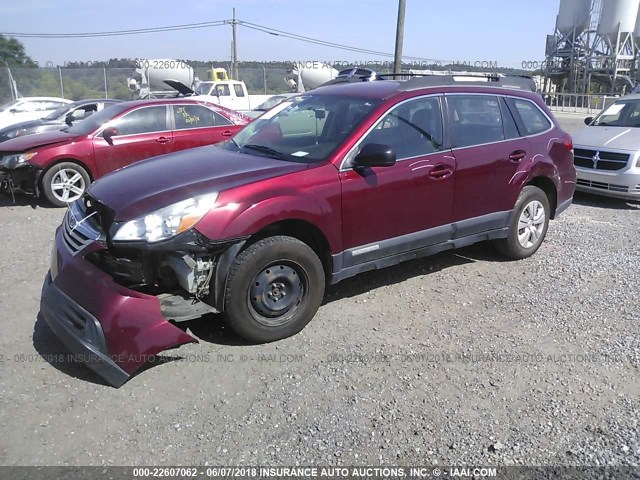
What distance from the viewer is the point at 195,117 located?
28.0 ft

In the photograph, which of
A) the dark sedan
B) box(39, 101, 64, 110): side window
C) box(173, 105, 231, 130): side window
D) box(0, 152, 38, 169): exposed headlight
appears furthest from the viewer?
box(39, 101, 64, 110): side window

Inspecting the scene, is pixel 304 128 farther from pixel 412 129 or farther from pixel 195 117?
pixel 195 117

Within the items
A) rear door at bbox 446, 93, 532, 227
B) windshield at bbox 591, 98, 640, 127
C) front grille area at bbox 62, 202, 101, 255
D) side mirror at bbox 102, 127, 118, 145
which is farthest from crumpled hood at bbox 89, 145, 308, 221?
windshield at bbox 591, 98, 640, 127

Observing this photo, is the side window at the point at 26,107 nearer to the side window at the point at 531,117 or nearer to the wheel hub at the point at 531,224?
the side window at the point at 531,117

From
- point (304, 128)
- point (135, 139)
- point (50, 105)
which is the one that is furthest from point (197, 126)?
point (50, 105)

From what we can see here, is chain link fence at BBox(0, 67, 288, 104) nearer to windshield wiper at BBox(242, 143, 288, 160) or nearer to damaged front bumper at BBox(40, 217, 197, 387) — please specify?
windshield wiper at BBox(242, 143, 288, 160)

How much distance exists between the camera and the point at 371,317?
413 cm

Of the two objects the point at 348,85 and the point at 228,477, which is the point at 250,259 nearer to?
the point at 228,477

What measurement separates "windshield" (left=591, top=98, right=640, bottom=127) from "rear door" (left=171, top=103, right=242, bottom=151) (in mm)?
6743

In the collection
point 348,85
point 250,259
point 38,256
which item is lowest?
point 38,256

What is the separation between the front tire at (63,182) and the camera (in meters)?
7.41

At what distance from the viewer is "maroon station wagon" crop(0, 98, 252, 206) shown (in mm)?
7266

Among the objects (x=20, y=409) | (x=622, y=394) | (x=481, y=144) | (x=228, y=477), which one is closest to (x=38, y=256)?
(x=20, y=409)

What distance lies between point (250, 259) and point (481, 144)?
8.54 ft
